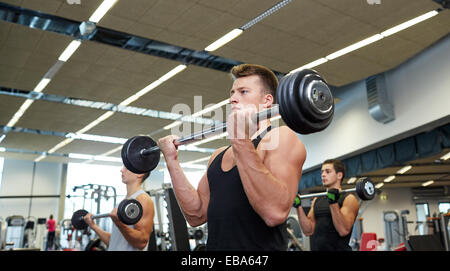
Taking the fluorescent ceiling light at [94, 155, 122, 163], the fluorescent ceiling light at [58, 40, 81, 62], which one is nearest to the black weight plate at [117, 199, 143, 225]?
the fluorescent ceiling light at [58, 40, 81, 62]

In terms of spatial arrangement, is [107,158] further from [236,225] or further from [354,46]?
[236,225]

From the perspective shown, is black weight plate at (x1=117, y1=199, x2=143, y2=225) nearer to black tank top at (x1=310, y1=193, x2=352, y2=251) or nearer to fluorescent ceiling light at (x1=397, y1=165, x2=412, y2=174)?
black tank top at (x1=310, y1=193, x2=352, y2=251)

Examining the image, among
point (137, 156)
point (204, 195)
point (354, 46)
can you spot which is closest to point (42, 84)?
point (354, 46)

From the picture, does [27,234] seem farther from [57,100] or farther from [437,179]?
[437,179]

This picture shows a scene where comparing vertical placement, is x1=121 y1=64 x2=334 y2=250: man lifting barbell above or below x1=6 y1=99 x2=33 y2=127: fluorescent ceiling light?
below

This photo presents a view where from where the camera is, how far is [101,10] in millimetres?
4484

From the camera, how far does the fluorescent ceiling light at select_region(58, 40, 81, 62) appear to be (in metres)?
5.29

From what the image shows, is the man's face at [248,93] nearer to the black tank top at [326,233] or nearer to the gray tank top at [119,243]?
the gray tank top at [119,243]

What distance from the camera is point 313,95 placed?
93cm

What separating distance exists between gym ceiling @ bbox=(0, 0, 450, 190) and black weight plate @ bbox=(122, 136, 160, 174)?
3159mm

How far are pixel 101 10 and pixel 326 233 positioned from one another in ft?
12.1
